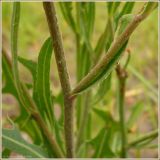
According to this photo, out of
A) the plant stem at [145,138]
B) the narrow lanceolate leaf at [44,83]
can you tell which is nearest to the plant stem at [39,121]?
the narrow lanceolate leaf at [44,83]

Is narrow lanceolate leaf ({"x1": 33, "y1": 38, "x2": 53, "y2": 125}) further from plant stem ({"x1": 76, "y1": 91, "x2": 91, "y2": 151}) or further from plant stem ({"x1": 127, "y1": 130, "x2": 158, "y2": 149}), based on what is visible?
plant stem ({"x1": 127, "y1": 130, "x2": 158, "y2": 149})

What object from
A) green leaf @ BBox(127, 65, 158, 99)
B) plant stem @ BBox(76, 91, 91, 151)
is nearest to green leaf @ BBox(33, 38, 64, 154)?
plant stem @ BBox(76, 91, 91, 151)

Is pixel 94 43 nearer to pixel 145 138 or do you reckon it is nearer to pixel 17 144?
pixel 145 138

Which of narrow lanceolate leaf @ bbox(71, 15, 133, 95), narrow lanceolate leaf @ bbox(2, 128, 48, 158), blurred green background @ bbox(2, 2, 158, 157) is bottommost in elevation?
blurred green background @ bbox(2, 2, 158, 157)

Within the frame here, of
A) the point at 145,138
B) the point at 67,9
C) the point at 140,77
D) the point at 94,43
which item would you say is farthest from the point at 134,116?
the point at 94,43

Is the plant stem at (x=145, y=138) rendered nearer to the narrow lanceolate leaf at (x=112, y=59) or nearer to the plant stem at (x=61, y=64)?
the plant stem at (x=61, y=64)
